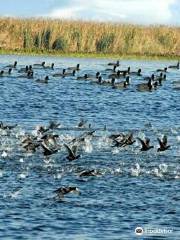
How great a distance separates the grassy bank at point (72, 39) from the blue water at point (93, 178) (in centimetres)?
3746

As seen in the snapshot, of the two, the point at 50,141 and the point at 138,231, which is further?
the point at 50,141

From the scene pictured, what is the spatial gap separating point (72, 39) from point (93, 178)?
196ft

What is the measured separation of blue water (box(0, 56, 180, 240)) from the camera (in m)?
18.0

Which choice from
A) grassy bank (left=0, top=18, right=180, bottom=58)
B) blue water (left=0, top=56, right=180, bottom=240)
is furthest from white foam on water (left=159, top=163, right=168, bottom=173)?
grassy bank (left=0, top=18, right=180, bottom=58)

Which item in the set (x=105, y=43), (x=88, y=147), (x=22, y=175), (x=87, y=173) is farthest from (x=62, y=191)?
(x=105, y=43)

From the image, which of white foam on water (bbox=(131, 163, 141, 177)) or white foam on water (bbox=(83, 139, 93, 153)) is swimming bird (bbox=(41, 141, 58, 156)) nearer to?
white foam on water (bbox=(83, 139, 93, 153))

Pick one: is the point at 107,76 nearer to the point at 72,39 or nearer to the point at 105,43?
the point at 72,39

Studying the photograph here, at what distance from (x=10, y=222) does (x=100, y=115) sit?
865 inches

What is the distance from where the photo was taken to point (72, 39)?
8212 cm

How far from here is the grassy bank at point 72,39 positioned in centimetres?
8162

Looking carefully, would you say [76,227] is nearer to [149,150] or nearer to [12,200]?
[12,200]

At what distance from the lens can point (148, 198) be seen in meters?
20.6

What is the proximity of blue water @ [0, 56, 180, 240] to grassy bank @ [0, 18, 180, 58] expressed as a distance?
37.5 meters

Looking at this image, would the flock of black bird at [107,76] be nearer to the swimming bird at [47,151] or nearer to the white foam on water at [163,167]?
the swimming bird at [47,151]
